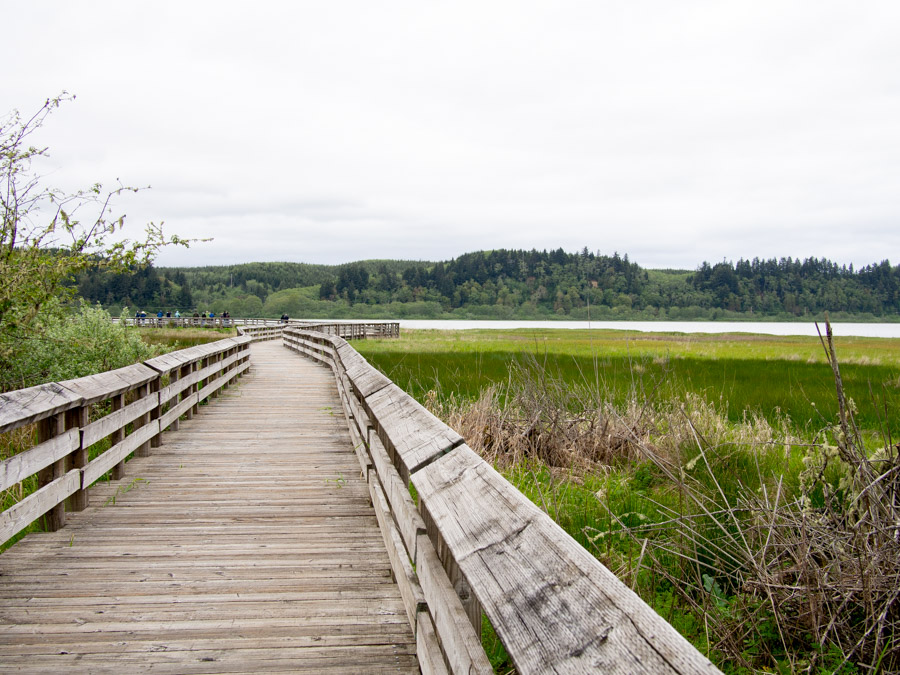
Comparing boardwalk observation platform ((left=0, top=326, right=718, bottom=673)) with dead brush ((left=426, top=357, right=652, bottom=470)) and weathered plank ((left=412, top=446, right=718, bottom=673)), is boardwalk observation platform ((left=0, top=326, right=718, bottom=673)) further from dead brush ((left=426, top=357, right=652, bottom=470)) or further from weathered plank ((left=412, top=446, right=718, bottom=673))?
dead brush ((left=426, top=357, right=652, bottom=470))

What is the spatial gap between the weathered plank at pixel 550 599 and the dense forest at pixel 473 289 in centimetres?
11723

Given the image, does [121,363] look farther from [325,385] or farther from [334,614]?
[334,614]

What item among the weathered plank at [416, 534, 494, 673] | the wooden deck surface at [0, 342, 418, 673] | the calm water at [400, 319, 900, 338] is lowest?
the calm water at [400, 319, 900, 338]

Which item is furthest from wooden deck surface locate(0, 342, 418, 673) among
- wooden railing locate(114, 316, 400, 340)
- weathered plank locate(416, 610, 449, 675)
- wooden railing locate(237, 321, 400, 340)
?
wooden railing locate(237, 321, 400, 340)

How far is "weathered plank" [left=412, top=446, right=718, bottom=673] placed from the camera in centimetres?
96

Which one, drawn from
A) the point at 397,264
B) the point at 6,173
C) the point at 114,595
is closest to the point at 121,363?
the point at 6,173

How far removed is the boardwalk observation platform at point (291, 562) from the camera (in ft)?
3.90

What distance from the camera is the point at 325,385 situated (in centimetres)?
1377

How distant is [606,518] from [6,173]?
7.63 metres

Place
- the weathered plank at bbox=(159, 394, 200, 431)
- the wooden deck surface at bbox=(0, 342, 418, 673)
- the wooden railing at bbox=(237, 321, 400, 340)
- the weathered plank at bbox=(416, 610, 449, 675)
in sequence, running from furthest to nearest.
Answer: the wooden railing at bbox=(237, 321, 400, 340), the weathered plank at bbox=(159, 394, 200, 431), the wooden deck surface at bbox=(0, 342, 418, 673), the weathered plank at bbox=(416, 610, 449, 675)

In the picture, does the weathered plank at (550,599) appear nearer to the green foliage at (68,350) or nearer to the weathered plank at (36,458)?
the weathered plank at (36,458)

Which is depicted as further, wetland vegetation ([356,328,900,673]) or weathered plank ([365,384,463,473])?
wetland vegetation ([356,328,900,673])

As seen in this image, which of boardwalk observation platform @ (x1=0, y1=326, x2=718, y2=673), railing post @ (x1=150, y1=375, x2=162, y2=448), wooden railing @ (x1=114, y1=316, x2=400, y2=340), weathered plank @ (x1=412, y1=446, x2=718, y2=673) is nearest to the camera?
weathered plank @ (x1=412, y1=446, x2=718, y2=673)

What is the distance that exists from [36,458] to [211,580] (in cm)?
131
